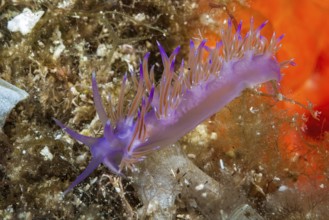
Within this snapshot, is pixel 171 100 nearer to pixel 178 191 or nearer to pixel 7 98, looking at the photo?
pixel 178 191

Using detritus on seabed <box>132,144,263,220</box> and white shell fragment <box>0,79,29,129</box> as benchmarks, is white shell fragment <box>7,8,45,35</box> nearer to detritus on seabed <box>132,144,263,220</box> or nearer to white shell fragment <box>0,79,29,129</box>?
white shell fragment <box>0,79,29,129</box>

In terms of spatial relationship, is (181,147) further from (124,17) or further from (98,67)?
(124,17)

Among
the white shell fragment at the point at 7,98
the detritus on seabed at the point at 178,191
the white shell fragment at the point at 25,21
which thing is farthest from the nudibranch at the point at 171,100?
the white shell fragment at the point at 25,21

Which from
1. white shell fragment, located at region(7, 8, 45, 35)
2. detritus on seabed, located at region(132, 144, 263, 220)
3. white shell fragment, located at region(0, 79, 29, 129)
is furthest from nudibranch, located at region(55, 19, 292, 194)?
white shell fragment, located at region(7, 8, 45, 35)

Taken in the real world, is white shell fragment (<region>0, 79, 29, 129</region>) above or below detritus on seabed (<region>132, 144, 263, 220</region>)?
above

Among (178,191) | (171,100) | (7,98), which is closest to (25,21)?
(7,98)

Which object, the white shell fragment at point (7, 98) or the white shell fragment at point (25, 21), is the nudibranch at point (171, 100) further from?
the white shell fragment at point (25, 21)
